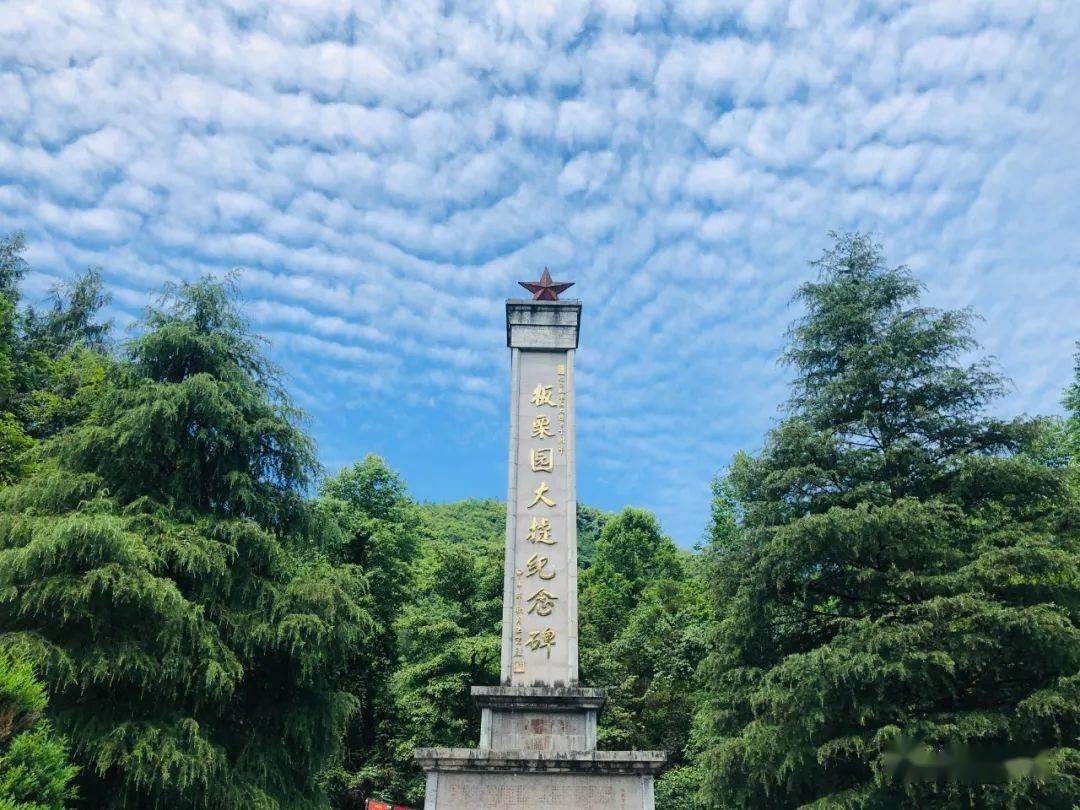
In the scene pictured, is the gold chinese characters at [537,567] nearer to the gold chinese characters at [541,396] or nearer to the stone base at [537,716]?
the stone base at [537,716]

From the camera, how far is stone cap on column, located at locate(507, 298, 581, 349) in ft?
38.9

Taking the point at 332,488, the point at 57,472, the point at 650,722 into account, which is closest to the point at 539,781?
the point at 57,472

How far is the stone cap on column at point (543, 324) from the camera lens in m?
11.9

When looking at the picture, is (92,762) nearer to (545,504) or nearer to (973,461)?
(545,504)

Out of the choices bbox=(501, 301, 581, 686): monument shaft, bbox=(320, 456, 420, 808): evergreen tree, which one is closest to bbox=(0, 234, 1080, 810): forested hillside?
bbox=(501, 301, 581, 686): monument shaft

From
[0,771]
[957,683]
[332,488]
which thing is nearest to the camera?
[0,771]

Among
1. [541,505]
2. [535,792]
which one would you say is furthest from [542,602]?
[535,792]

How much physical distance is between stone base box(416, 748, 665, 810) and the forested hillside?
4.79 ft

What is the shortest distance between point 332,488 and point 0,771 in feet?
47.1

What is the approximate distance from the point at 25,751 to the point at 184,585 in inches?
174

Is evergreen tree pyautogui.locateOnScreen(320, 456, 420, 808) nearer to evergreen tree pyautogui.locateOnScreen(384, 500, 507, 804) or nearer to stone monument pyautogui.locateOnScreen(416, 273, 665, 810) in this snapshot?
evergreen tree pyautogui.locateOnScreen(384, 500, 507, 804)

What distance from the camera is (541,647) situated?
10164 millimetres

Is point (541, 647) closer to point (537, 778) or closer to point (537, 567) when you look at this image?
point (537, 567)

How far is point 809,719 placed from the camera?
8969 mm
